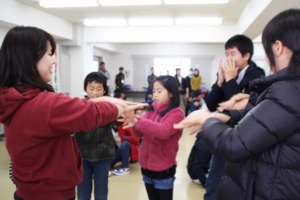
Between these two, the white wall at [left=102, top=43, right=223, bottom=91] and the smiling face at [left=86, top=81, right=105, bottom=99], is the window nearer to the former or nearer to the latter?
the white wall at [left=102, top=43, right=223, bottom=91]

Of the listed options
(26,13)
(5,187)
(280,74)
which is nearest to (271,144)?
(280,74)

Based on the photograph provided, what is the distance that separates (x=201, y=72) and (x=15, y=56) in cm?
1211

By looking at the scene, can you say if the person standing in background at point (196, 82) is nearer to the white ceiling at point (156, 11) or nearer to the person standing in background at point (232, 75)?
the white ceiling at point (156, 11)

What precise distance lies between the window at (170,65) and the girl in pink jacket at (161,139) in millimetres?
11092

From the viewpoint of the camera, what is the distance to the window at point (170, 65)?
12.7 m

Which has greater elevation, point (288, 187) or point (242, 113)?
point (242, 113)

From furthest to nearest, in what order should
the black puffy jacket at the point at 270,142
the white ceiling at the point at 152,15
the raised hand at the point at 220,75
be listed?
1. the white ceiling at the point at 152,15
2. the raised hand at the point at 220,75
3. the black puffy jacket at the point at 270,142

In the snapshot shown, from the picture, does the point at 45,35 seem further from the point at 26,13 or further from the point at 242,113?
the point at 26,13

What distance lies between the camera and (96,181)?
1.75m

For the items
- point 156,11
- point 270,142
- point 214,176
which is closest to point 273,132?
point 270,142

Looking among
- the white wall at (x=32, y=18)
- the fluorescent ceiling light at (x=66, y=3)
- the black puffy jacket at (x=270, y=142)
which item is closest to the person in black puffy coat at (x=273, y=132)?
the black puffy jacket at (x=270, y=142)

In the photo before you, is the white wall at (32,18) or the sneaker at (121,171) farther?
the white wall at (32,18)

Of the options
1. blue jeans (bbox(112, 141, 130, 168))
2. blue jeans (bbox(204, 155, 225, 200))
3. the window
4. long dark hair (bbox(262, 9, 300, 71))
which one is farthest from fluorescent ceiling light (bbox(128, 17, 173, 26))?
the window

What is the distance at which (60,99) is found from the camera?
87cm
